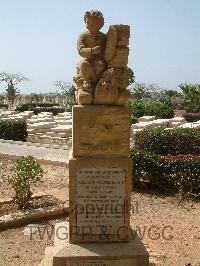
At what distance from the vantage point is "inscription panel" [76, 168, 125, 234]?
4.75 metres

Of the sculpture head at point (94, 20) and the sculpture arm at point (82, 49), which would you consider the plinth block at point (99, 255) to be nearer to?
the sculpture arm at point (82, 49)

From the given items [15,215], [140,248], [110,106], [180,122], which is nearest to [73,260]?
[140,248]

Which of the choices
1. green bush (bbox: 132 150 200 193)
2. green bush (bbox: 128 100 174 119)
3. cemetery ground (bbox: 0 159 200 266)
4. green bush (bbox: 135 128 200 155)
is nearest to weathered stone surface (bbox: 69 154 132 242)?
cemetery ground (bbox: 0 159 200 266)

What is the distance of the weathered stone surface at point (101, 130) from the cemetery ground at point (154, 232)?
1.93 m

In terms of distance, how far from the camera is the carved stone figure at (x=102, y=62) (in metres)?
4.61

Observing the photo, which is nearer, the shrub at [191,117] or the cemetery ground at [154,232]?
the cemetery ground at [154,232]

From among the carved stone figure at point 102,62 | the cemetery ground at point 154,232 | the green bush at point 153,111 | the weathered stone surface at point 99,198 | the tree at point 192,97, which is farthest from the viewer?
the tree at point 192,97

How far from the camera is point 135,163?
945 cm

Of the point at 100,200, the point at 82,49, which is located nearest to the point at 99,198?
the point at 100,200

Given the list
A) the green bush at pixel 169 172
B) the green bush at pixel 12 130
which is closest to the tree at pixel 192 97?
the green bush at pixel 12 130

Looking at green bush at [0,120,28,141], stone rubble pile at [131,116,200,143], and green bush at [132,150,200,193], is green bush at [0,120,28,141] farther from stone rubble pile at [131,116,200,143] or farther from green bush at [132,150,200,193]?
green bush at [132,150,200,193]

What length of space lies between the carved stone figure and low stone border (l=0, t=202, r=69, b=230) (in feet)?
10.3

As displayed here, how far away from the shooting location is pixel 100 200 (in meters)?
4.83

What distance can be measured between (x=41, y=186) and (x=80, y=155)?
509 centimetres
